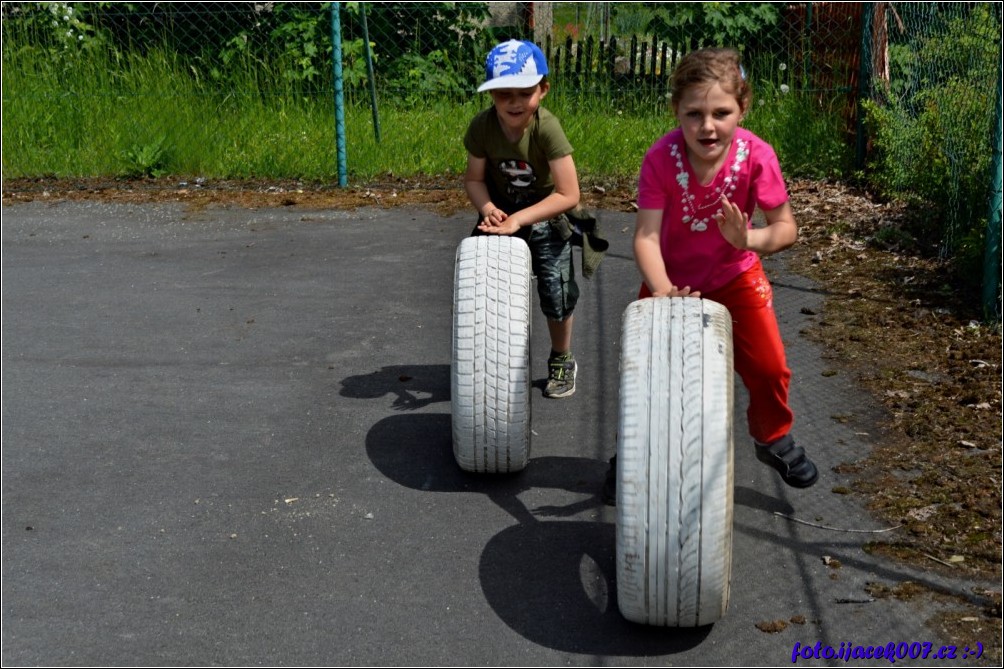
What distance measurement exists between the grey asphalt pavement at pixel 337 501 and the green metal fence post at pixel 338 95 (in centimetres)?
237

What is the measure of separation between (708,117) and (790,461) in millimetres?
1278

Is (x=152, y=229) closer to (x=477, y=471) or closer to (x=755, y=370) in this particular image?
(x=477, y=471)

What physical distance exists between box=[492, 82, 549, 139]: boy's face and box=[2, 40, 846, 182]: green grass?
4639mm

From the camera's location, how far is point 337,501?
4.46 m

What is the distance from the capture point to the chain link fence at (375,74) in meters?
9.17

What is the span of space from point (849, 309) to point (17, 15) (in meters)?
9.15

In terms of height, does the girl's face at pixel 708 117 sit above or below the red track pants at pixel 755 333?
above

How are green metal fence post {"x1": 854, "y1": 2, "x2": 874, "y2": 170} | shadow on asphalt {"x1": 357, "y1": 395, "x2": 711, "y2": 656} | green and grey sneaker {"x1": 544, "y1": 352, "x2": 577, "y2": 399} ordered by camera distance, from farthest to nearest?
green metal fence post {"x1": 854, "y1": 2, "x2": 874, "y2": 170}
green and grey sneaker {"x1": 544, "y1": 352, "x2": 577, "y2": 399}
shadow on asphalt {"x1": 357, "y1": 395, "x2": 711, "y2": 656}

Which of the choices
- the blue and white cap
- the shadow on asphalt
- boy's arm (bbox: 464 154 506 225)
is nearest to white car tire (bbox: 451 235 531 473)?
the shadow on asphalt

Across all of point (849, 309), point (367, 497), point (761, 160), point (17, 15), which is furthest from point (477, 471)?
point (17, 15)

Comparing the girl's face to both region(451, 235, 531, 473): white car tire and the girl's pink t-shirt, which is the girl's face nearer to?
the girl's pink t-shirt

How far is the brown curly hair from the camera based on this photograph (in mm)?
3699

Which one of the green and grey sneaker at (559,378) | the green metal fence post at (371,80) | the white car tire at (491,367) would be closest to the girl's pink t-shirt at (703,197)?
the white car tire at (491,367)

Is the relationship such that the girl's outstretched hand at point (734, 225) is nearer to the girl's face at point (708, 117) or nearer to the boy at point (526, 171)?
the girl's face at point (708, 117)
